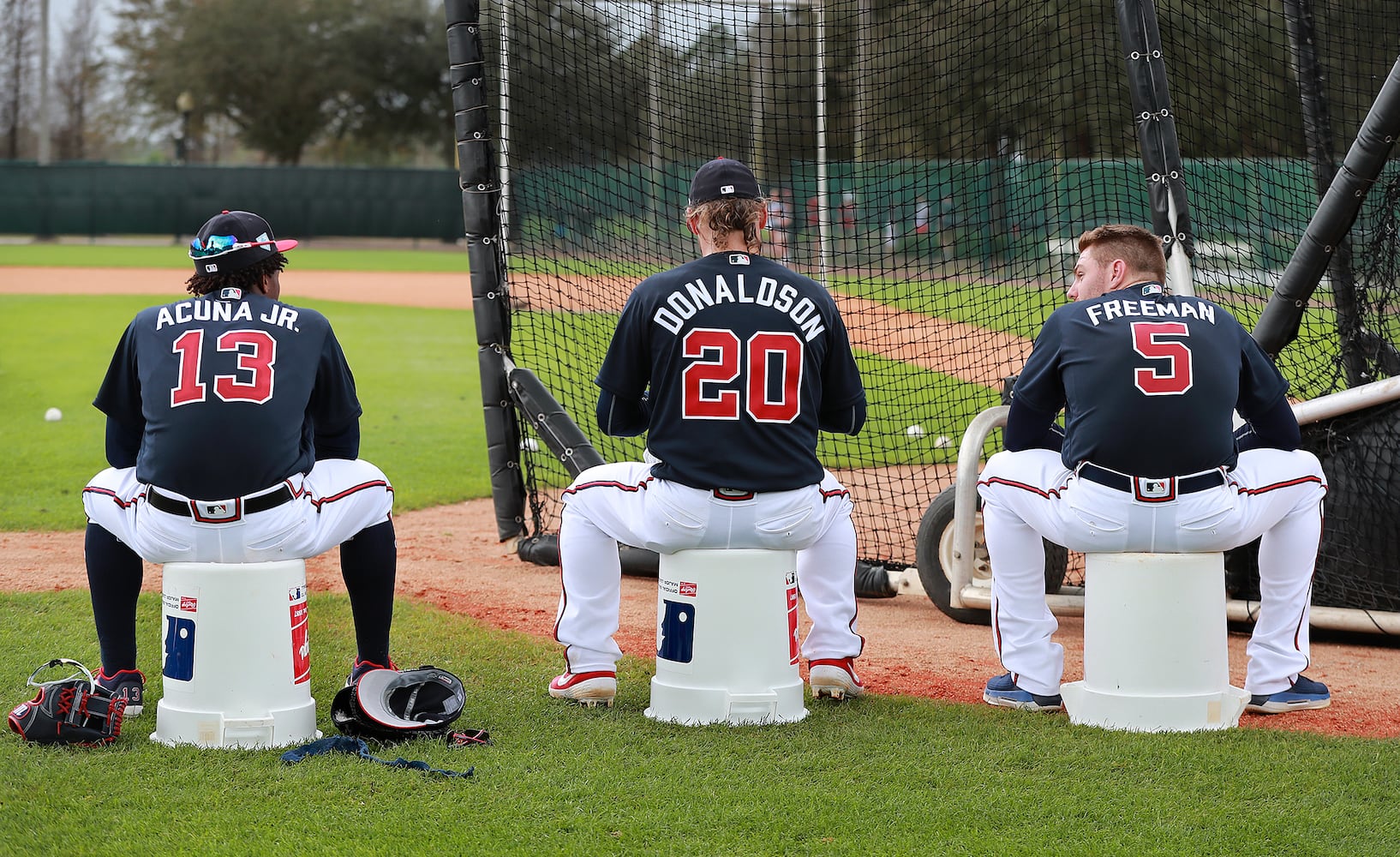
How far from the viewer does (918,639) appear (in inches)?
208

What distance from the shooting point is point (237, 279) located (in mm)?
3805

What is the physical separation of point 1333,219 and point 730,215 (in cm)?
252

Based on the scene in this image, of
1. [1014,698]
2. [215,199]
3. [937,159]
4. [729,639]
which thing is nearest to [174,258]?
[215,199]

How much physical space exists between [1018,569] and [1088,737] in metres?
0.57

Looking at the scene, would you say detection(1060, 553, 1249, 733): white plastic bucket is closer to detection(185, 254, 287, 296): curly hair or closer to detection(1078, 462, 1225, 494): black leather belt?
detection(1078, 462, 1225, 494): black leather belt

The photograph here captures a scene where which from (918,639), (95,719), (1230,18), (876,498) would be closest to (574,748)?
(95,719)

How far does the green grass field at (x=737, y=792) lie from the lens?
3.00 metres

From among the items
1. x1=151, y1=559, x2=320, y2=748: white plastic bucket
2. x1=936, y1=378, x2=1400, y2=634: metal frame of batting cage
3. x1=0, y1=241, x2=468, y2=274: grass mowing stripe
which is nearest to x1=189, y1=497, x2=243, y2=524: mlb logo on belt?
x1=151, y1=559, x2=320, y2=748: white plastic bucket

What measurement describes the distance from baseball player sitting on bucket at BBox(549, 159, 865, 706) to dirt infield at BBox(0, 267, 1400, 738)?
0.59 meters

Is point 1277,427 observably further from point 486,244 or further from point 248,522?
point 486,244

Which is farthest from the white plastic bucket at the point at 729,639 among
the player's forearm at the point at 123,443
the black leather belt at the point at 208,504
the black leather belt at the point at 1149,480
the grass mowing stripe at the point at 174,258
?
the grass mowing stripe at the point at 174,258

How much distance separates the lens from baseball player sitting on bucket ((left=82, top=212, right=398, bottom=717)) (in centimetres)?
360

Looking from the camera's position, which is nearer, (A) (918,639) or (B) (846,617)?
(B) (846,617)

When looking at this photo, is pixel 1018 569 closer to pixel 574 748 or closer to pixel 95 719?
pixel 574 748
